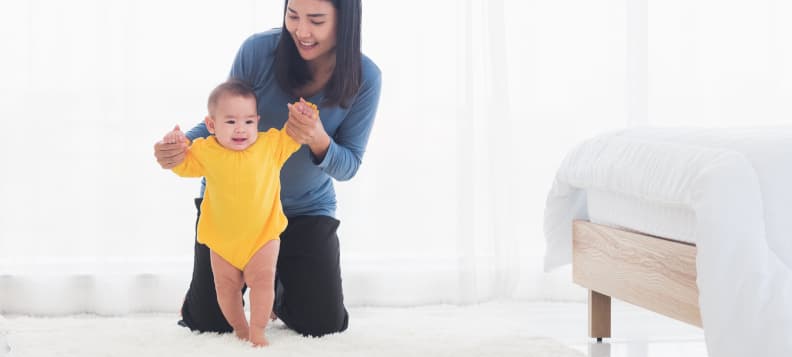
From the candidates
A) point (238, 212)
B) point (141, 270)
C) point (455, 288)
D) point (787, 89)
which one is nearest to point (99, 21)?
point (141, 270)

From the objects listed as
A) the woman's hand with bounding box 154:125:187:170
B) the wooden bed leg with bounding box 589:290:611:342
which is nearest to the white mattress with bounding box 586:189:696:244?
the wooden bed leg with bounding box 589:290:611:342

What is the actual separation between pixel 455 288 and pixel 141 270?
0.96 metres

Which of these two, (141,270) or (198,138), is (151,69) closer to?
(141,270)

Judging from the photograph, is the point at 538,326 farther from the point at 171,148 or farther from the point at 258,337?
the point at 171,148

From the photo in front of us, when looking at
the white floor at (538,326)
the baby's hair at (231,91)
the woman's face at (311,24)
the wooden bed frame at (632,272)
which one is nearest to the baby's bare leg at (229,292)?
the white floor at (538,326)

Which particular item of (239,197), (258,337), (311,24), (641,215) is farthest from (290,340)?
(641,215)

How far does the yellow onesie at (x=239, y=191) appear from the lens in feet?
7.02

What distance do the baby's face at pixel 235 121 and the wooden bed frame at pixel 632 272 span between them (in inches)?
30.5

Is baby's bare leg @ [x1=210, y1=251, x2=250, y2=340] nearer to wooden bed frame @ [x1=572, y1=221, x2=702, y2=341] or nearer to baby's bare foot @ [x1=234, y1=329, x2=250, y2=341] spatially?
baby's bare foot @ [x1=234, y1=329, x2=250, y2=341]

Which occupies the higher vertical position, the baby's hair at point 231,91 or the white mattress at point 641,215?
the baby's hair at point 231,91

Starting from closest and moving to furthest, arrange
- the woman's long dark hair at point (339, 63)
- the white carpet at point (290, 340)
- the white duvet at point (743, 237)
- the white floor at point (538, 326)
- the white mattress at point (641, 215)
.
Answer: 1. the white duvet at point (743, 237)
2. the white mattress at point (641, 215)
3. the white carpet at point (290, 340)
4. the woman's long dark hair at point (339, 63)
5. the white floor at point (538, 326)

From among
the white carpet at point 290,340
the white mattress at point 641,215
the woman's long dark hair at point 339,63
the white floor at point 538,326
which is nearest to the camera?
the white mattress at point 641,215

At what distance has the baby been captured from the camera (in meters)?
2.12

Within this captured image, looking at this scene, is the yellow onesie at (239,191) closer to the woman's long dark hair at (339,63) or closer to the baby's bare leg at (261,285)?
the baby's bare leg at (261,285)
